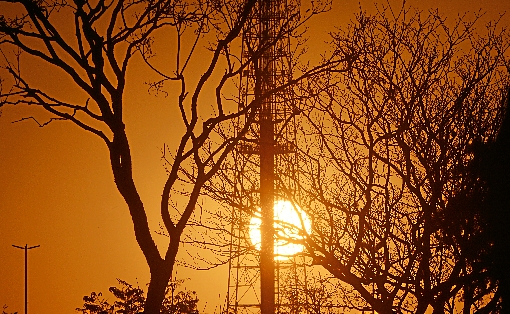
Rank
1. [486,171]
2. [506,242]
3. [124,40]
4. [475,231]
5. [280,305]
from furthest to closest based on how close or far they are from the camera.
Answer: [280,305]
[475,231]
[124,40]
[486,171]
[506,242]

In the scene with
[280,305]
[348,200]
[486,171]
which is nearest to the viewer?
[486,171]

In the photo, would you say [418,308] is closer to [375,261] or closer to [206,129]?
[375,261]

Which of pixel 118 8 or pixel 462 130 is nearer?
pixel 118 8

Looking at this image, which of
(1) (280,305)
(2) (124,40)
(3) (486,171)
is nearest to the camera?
(3) (486,171)

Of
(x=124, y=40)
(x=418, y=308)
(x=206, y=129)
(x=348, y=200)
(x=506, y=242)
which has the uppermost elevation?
(x=124, y=40)

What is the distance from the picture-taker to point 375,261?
12.1 metres

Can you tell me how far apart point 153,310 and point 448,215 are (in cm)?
461

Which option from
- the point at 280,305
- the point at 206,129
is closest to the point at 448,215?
the point at 206,129

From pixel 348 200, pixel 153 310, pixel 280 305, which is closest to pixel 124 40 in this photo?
pixel 153 310

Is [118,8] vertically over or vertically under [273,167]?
over

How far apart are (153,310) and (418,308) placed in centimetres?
433

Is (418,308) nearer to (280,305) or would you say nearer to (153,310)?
(153,310)

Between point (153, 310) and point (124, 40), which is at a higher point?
point (124, 40)

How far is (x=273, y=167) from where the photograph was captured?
13031 mm
